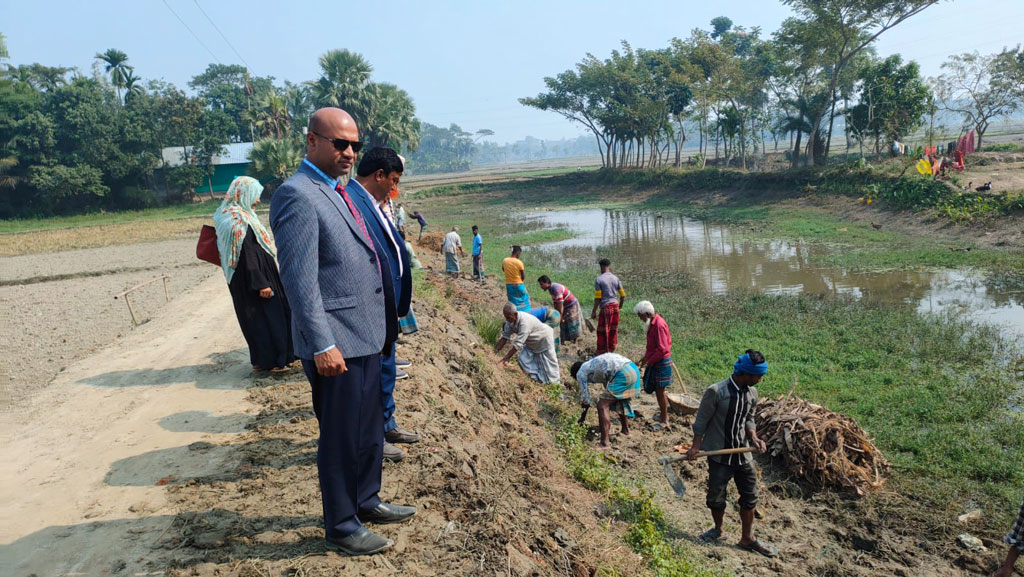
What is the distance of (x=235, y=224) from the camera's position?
16.5 ft

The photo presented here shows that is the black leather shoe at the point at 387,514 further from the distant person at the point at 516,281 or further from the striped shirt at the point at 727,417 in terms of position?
the distant person at the point at 516,281

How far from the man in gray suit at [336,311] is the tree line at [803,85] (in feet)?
Result: 94.3

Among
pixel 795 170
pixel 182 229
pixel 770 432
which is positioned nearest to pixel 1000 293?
pixel 770 432

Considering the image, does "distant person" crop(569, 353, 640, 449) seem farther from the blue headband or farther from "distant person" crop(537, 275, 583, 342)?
"distant person" crop(537, 275, 583, 342)

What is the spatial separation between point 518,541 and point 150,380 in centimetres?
425

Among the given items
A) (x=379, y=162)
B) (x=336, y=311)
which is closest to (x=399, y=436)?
(x=336, y=311)

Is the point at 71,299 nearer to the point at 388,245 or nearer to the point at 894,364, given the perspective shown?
the point at 388,245

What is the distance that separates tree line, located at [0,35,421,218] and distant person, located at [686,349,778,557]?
32.1m

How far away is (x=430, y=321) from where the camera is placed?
7668mm

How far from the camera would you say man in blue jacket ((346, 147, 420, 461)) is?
2.86m

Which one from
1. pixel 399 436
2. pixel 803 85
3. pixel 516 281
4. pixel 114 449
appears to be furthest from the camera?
pixel 803 85

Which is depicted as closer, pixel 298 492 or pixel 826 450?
pixel 298 492

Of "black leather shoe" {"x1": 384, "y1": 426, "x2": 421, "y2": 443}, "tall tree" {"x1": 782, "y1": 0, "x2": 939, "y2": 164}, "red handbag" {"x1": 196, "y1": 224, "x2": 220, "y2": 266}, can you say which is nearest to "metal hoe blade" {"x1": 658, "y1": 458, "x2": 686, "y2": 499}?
"black leather shoe" {"x1": 384, "y1": 426, "x2": 421, "y2": 443}

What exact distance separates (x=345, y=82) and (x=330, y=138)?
132 feet
